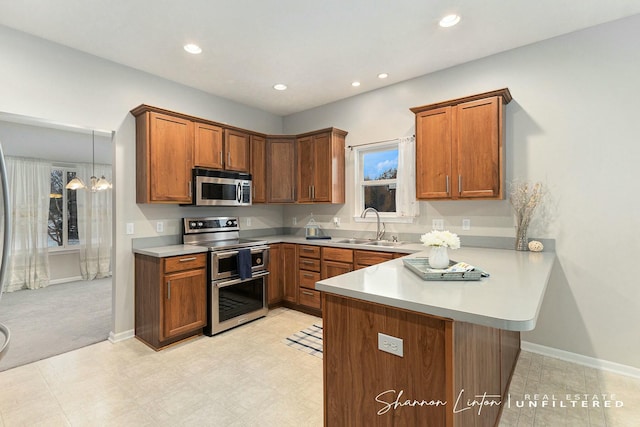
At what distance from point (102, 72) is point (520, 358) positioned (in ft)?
15.9

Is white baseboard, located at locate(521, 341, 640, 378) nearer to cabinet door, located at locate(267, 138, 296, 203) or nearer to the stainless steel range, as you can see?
the stainless steel range

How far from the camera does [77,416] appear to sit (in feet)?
6.82

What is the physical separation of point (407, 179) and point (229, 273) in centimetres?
→ 235

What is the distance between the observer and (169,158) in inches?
133

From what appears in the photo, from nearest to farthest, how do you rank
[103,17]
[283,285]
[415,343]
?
1. [415,343]
2. [103,17]
3. [283,285]

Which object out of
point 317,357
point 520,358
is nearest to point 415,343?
point 317,357

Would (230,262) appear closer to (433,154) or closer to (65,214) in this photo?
(433,154)

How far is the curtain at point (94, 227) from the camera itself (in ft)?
19.3

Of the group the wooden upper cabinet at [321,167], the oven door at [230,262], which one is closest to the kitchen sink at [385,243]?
the wooden upper cabinet at [321,167]

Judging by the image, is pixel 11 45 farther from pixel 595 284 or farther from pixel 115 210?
pixel 595 284

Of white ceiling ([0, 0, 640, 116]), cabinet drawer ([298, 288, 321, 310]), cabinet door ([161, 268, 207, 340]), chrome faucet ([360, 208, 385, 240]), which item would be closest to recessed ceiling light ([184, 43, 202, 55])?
white ceiling ([0, 0, 640, 116])

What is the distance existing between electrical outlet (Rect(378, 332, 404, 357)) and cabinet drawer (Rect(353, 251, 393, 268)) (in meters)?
1.85

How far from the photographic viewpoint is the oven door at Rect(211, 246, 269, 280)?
335cm

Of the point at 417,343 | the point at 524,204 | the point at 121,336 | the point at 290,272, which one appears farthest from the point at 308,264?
the point at 417,343
